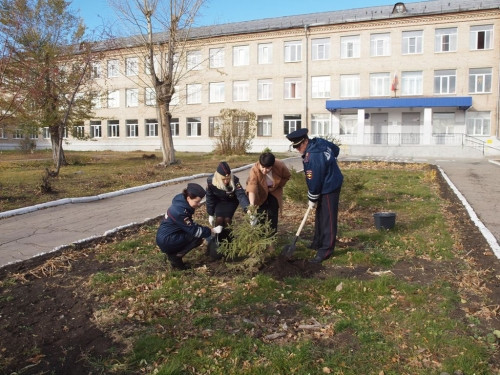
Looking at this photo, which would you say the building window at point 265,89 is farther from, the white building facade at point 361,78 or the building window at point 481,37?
the building window at point 481,37

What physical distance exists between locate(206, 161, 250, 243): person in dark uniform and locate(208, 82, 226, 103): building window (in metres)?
35.4

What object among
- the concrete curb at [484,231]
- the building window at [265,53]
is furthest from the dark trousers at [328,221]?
the building window at [265,53]

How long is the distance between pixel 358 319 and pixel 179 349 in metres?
1.59

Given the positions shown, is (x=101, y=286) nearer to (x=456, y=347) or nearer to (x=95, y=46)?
(x=456, y=347)

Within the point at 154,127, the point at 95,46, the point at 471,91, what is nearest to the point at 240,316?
the point at 95,46

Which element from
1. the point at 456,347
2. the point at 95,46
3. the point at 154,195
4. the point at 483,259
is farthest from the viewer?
the point at 95,46

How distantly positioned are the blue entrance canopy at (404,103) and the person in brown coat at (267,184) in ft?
96.2

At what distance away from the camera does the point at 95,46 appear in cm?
1688

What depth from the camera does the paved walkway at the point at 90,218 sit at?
21.4 feet

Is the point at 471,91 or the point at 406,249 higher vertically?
the point at 471,91

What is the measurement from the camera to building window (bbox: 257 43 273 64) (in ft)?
127

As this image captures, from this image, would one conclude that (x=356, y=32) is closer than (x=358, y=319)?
No

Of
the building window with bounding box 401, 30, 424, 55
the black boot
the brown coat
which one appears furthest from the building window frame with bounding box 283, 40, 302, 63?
the black boot

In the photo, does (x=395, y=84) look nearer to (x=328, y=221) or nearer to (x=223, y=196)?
(x=328, y=221)
